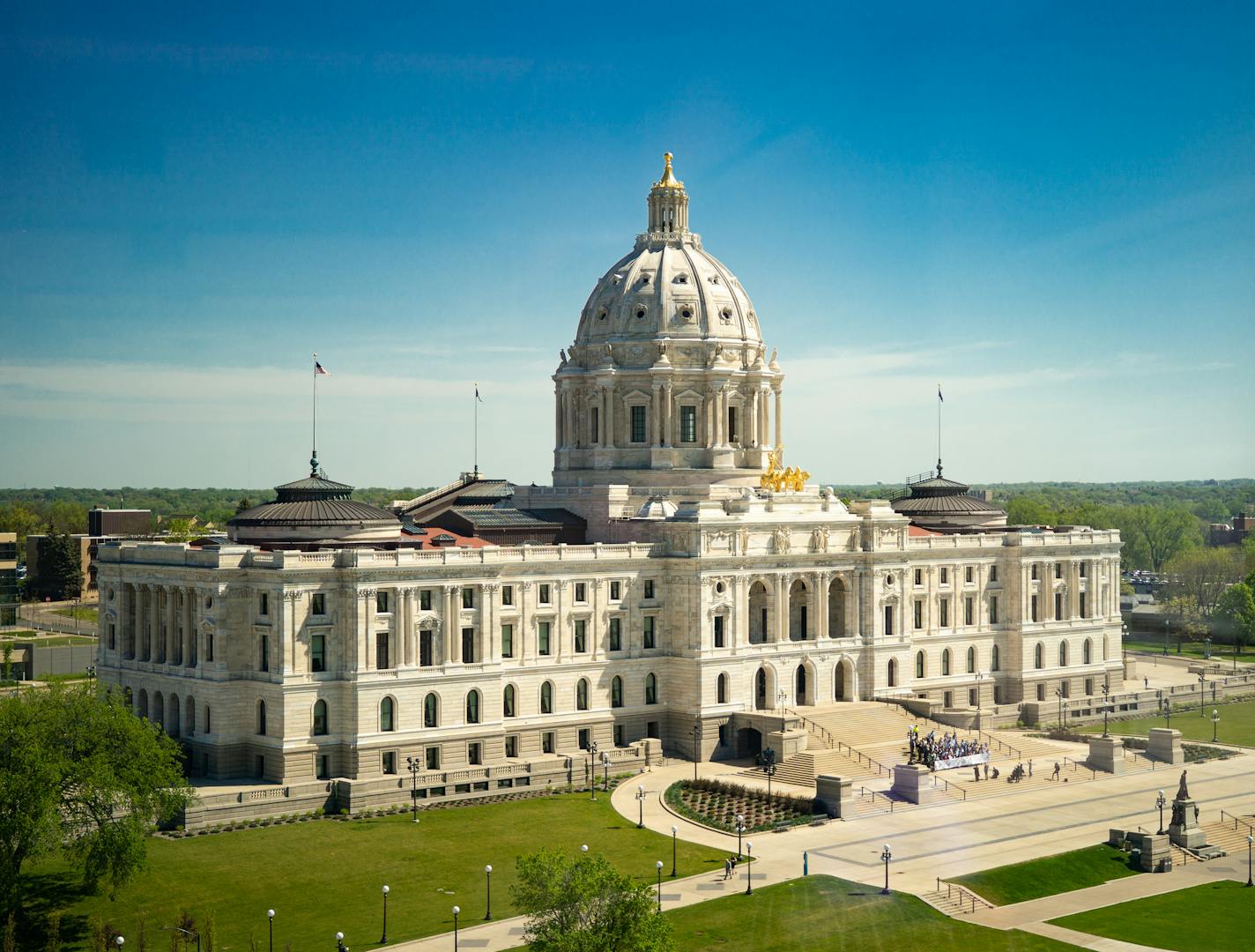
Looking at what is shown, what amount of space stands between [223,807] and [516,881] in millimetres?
20058

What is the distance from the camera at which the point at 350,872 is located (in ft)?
265

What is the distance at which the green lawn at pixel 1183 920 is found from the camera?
7175cm

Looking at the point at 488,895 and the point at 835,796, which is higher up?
the point at 835,796

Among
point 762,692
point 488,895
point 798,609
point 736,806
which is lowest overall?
point 488,895

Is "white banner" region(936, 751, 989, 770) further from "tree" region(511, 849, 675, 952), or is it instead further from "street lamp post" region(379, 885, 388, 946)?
"tree" region(511, 849, 675, 952)

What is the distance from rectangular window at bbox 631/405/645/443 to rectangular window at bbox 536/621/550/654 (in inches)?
1015

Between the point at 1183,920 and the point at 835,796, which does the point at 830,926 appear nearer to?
the point at 1183,920

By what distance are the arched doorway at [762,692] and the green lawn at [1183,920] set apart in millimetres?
40460

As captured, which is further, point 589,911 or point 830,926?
point 830,926

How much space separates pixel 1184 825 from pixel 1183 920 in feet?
46.1

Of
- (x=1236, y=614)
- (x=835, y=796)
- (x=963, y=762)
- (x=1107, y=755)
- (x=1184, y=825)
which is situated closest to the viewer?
(x=1184, y=825)

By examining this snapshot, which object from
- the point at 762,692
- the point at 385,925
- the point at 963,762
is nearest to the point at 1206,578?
the point at 762,692

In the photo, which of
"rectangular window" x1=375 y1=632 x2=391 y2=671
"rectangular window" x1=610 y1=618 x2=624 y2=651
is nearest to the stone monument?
"rectangular window" x1=610 y1=618 x2=624 y2=651

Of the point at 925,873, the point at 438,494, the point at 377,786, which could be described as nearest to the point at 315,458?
the point at 377,786
